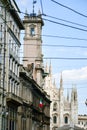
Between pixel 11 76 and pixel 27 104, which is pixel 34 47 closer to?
pixel 27 104

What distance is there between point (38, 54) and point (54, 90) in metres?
58.9

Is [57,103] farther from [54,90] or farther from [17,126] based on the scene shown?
[17,126]

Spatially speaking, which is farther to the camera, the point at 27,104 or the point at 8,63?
the point at 27,104

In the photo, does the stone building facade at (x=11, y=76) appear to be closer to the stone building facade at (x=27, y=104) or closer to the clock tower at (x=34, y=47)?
the stone building facade at (x=27, y=104)

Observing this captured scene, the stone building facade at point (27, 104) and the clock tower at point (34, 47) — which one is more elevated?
the clock tower at point (34, 47)

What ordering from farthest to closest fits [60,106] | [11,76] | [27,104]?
[60,106]
[27,104]
[11,76]

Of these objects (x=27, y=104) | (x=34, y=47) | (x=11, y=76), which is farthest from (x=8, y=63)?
(x=34, y=47)

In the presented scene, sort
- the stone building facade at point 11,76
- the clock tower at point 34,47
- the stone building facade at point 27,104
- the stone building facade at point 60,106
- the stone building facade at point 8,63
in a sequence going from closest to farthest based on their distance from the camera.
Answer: the stone building facade at point 8,63, the stone building facade at point 11,76, the stone building facade at point 27,104, the clock tower at point 34,47, the stone building facade at point 60,106

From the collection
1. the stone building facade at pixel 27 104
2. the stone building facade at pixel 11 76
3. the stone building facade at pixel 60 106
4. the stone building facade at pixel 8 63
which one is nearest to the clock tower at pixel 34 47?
the stone building facade at pixel 27 104

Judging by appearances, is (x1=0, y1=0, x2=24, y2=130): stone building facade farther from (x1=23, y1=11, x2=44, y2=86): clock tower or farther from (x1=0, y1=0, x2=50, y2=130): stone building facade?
(x1=23, y1=11, x2=44, y2=86): clock tower

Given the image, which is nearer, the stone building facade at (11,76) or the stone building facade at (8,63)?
the stone building facade at (8,63)

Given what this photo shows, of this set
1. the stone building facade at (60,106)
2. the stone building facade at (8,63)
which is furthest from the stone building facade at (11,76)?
the stone building facade at (60,106)

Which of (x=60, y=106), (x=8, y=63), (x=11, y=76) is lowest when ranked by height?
(x=11, y=76)

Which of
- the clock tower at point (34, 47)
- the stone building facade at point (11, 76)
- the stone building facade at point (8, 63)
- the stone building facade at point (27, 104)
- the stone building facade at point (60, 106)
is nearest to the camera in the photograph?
the stone building facade at point (8, 63)
